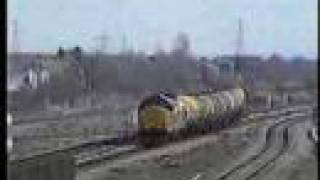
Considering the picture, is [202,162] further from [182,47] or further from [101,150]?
[182,47]

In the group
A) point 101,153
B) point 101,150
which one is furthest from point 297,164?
point 101,150

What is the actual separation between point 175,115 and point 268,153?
4034 millimetres

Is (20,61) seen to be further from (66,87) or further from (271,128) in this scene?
(271,128)

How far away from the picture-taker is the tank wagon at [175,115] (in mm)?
24141

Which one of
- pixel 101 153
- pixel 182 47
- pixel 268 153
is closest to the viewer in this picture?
pixel 101 153

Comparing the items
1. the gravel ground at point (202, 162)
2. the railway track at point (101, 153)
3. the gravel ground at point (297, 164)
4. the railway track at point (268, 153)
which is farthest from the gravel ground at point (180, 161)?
the gravel ground at point (297, 164)

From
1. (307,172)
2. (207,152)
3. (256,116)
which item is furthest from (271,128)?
(307,172)

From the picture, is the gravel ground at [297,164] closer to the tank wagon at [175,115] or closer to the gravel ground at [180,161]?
the gravel ground at [180,161]

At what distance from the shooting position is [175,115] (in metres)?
24.6

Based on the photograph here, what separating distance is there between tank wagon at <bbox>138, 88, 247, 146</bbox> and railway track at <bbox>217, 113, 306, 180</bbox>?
2569mm

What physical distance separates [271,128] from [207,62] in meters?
4.05

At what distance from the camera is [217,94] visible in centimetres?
3125

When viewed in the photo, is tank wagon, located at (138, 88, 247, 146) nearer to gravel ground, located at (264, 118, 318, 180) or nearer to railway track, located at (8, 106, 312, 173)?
railway track, located at (8, 106, 312, 173)

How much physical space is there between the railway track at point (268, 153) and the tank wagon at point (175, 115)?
8.43 feet
